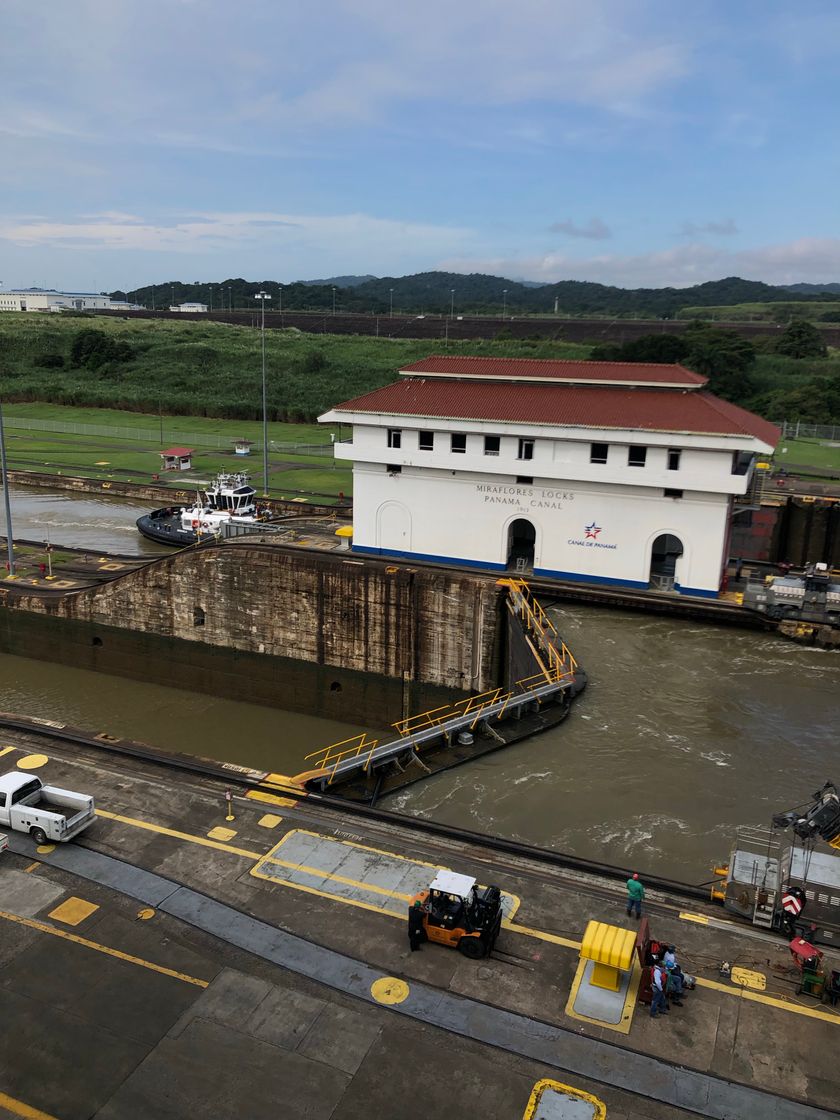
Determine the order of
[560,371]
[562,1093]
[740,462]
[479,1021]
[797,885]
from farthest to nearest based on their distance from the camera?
[560,371] → [740,462] → [797,885] → [479,1021] → [562,1093]

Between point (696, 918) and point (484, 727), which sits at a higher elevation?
point (696, 918)

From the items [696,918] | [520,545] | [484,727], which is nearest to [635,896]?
[696,918]

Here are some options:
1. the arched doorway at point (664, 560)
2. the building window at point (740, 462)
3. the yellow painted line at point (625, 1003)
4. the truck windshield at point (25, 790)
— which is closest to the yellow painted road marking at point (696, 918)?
the yellow painted line at point (625, 1003)

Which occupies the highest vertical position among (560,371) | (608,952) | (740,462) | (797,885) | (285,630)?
(560,371)

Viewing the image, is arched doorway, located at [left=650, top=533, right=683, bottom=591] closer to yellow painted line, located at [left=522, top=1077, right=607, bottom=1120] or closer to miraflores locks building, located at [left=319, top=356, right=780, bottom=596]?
miraflores locks building, located at [left=319, top=356, right=780, bottom=596]

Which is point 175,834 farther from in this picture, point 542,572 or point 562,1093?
point 542,572

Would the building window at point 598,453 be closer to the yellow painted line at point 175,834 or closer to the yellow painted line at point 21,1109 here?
the yellow painted line at point 175,834
